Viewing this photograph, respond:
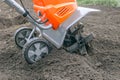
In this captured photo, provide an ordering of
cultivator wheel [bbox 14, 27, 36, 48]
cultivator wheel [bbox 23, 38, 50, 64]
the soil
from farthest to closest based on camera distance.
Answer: cultivator wheel [bbox 14, 27, 36, 48] → cultivator wheel [bbox 23, 38, 50, 64] → the soil

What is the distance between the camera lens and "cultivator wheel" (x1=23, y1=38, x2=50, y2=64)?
4.79 m

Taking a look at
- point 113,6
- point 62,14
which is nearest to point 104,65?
point 62,14

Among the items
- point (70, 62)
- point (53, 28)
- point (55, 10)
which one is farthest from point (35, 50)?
point (55, 10)

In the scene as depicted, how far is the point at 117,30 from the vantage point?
620 cm

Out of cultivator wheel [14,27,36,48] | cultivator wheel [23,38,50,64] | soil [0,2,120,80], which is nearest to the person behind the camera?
soil [0,2,120,80]

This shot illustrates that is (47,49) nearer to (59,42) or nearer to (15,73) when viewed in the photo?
(59,42)

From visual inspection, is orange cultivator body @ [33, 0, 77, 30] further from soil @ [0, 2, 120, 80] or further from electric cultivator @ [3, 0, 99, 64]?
soil @ [0, 2, 120, 80]

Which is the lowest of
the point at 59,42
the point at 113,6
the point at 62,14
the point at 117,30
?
the point at 113,6

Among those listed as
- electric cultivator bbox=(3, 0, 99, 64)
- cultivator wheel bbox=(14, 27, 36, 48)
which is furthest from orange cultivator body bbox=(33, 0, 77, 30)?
cultivator wheel bbox=(14, 27, 36, 48)

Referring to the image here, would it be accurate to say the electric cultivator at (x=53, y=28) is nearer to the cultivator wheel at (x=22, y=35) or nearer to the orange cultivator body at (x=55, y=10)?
the orange cultivator body at (x=55, y=10)

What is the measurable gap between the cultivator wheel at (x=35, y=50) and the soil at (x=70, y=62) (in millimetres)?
79

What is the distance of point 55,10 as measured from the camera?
16.0ft

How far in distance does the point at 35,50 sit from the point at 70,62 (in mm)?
525

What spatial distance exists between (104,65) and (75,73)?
606 mm
